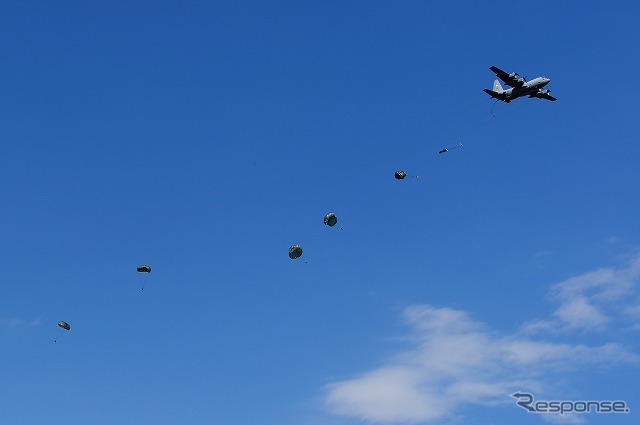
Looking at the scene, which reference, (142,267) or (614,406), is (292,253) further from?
(614,406)

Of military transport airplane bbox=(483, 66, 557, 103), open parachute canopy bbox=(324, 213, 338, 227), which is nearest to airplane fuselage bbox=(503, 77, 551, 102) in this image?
military transport airplane bbox=(483, 66, 557, 103)

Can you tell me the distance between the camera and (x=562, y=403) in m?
54.7

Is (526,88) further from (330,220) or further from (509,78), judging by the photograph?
(330,220)

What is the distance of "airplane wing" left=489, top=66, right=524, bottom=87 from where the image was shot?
91.6 metres

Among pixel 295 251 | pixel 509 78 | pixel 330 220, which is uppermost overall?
pixel 509 78

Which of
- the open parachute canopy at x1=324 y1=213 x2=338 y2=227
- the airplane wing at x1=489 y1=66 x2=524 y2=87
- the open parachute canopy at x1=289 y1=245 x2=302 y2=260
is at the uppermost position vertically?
the airplane wing at x1=489 y1=66 x2=524 y2=87

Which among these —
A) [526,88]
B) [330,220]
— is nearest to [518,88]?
[526,88]

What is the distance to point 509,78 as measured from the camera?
306 feet

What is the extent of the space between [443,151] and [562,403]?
2908 cm

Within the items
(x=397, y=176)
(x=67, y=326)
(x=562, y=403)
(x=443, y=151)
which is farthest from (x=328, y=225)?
(x=67, y=326)

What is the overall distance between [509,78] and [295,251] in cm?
4448

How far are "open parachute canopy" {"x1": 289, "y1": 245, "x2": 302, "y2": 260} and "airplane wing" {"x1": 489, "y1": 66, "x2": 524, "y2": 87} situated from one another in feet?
136

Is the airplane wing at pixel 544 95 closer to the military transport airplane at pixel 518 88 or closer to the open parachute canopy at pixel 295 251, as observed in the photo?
the military transport airplane at pixel 518 88

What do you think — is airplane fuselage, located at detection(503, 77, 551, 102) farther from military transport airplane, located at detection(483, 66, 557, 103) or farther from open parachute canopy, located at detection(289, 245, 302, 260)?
open parachute canopy, located at detection(289, 245, 302, 260)
